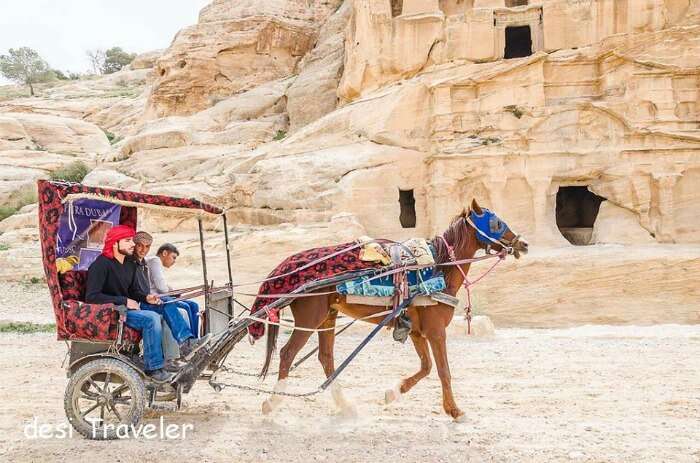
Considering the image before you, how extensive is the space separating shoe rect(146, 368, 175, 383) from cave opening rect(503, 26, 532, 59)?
844 inches

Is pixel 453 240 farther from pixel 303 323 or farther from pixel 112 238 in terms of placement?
pixel 112 238

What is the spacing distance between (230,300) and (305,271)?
99 cm

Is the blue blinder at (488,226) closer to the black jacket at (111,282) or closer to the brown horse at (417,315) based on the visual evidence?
the brown horse at (417,315)

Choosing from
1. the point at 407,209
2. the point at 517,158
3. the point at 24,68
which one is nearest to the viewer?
the point at 517,158

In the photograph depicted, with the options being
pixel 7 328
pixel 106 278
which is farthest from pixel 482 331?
pixel 7 328

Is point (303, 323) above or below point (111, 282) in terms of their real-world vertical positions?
below

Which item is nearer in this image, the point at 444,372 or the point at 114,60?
the point at 444,372

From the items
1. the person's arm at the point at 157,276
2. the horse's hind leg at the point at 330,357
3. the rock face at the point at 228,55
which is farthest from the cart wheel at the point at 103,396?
the rock face at the point at 228,55

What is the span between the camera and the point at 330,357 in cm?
673

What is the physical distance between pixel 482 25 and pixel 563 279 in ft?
33.4

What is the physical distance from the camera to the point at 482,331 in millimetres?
10852

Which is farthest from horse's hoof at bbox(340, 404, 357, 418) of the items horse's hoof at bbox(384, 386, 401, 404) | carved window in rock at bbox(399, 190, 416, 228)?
carved window in rock at bbox(399, 190, 416, 228)

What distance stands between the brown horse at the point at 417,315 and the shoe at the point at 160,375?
1.07 meters

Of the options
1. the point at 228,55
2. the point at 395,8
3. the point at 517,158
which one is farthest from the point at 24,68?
the point at 517,158
